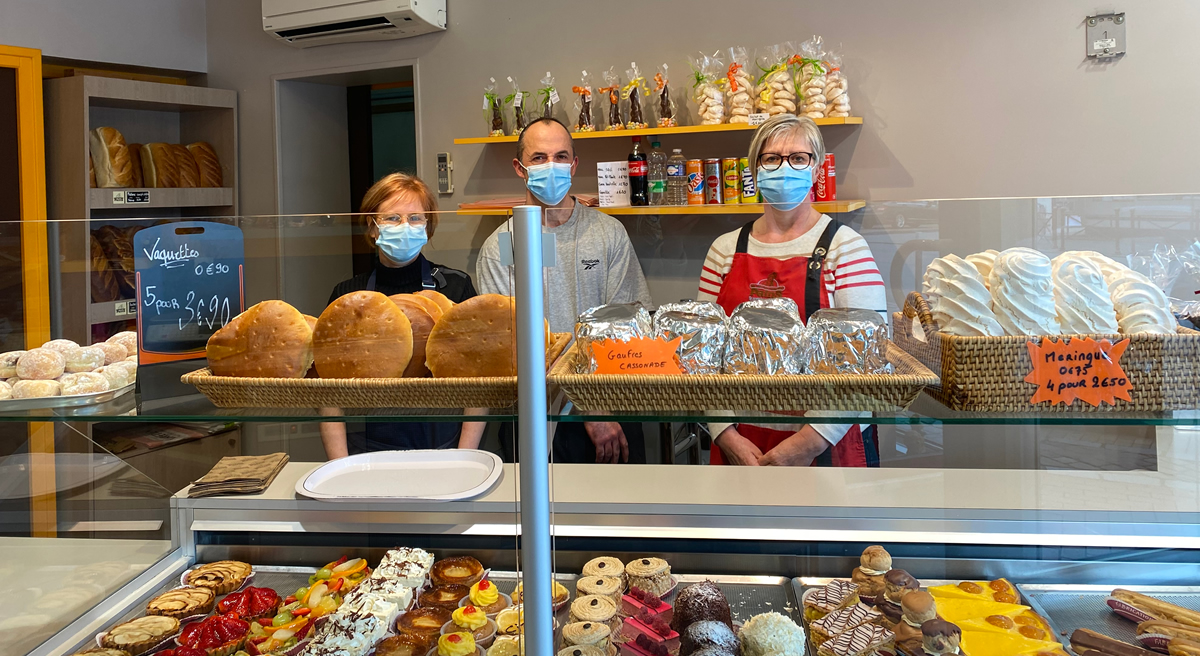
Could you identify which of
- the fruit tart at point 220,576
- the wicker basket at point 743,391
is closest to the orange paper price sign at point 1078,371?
the wicker basket at point 743,391

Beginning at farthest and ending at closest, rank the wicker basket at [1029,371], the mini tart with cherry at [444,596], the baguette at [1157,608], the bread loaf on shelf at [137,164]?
the bread loaf on shelf at [137,164]
the mini tart with cherry at [444,596]
the baguette at [1157,608]
the wicker basket at [1029,371]

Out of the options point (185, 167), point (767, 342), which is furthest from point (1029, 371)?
point (185, 167)

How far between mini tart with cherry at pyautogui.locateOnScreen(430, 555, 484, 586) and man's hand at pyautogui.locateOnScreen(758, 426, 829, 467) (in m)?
0.57

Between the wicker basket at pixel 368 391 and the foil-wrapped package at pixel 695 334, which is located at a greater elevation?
the foil-wrapped package at pixel 695 334

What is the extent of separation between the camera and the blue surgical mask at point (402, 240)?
41.8 inches

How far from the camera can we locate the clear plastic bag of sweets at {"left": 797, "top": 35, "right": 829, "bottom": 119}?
3.21 meters

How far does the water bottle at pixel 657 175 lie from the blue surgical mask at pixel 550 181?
217cm

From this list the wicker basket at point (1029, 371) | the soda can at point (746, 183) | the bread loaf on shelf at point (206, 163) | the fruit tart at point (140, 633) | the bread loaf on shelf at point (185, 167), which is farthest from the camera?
the bread loaf on shelf at point (206, 163)

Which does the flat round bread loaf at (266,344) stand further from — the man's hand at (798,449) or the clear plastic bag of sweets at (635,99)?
the clear plastic bag of sweets at (635,99)

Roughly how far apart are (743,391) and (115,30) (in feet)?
13.7

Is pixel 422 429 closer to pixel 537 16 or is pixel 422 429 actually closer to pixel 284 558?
pixel 284 558

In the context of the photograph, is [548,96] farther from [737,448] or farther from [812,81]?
[737,448]

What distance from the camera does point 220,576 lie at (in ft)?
5.07

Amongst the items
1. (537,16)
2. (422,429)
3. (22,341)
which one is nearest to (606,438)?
(422,429)
